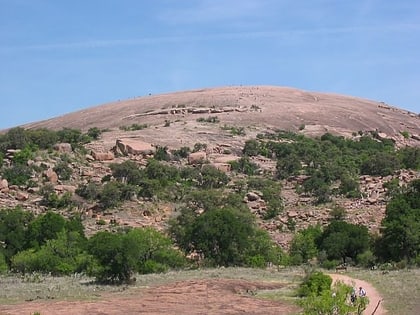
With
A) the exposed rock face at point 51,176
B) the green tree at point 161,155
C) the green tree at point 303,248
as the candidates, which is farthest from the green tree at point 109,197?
the green tree at point 303,248

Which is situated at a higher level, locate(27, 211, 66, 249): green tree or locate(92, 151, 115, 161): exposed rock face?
locate(92, 151, 115, 161): exposed rock face

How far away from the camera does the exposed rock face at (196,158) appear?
62303mm

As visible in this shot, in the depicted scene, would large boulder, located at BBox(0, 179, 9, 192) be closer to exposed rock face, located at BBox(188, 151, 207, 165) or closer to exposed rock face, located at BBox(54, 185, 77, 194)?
exposed rock face, located at BBox(54, 185, 77, 194)

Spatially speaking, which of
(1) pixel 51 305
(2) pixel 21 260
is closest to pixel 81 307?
(1) pixel 51 305

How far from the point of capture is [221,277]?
3128 cm

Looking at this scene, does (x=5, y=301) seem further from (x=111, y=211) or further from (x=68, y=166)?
(x=68, y=166)

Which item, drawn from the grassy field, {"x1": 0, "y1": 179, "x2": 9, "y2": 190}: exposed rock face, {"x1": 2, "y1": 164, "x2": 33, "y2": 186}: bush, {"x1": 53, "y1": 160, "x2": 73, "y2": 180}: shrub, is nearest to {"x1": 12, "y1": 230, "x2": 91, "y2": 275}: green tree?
the grassy field

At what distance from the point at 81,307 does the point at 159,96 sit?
8228 centimetres

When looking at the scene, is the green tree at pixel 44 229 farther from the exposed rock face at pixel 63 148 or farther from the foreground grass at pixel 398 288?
the foreground grass at pixel 398 288

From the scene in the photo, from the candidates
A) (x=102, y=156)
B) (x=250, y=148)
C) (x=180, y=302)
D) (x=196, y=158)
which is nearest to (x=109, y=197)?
(x=102, y=156)

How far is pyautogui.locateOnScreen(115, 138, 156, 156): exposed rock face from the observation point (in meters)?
62.5

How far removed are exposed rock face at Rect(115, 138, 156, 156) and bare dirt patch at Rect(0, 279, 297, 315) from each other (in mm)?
33744

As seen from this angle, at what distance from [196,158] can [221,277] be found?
3178 cm

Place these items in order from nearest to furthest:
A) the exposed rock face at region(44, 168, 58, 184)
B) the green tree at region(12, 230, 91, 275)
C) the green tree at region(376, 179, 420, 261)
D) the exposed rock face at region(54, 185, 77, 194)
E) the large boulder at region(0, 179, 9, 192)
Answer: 1. the green tree at region(376, 179, 420, 261)
2. the green tree at region(12, 230, 91, 275)
3. the large boulder at region(0, 179, 9, 192)
4. the exposed rock face at region(54, 185, 77, 194)
5. the exposed rock face at region(44, 168, 58, 184)
